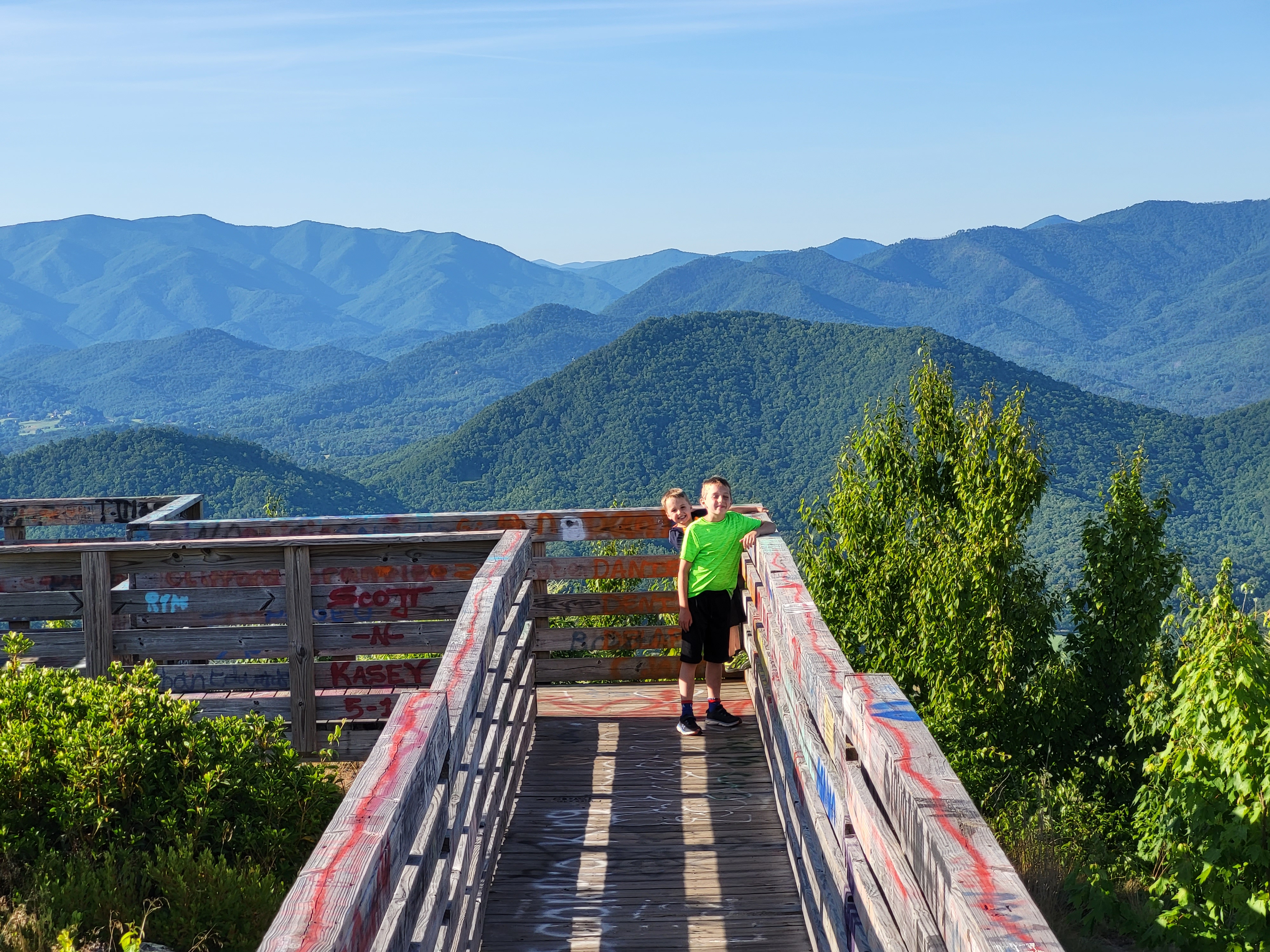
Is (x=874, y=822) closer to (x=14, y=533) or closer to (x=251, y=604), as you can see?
(x=251, y=604)

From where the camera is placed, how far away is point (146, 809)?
437 cm

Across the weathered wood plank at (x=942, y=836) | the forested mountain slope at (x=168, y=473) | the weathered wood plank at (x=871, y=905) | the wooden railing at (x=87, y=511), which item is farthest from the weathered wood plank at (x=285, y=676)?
the forested mountain slope at (x=168, y=473)

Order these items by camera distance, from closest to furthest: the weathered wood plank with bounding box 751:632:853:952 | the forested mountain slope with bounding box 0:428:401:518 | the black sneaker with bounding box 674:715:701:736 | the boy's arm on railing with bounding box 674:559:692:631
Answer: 1. the weathered wood plank with bounding box 751:632:853:952
2. the boy's arm on railing with bounding box 674:559:692:631
3. the black sneaker with bounding box 674:715:701:736
4. the forested mountain slope with bounding box 0:428:401:518

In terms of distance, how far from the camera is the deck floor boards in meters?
3.98

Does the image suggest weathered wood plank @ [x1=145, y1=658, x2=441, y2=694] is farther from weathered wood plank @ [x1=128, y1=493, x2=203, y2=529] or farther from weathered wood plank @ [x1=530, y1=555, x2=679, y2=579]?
weathered wood plank @ [x1=128, y1=493, x2=203, y2=529]

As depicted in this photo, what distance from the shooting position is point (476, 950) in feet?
12.3

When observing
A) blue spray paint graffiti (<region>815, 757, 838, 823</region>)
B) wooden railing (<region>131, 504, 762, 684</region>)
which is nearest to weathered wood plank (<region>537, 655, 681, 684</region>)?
wooden railing (<region>131, 504, 762, 684</region>)

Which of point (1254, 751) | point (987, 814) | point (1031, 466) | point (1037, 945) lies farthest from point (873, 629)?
point (1037, 945)

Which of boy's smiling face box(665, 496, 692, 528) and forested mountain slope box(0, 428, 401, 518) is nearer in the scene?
boy's smiling face box(665, 496, 692, 528)

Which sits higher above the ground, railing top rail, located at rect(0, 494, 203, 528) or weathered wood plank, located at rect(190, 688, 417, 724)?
railing top rail, located at rect(0, 494, 203, 528)

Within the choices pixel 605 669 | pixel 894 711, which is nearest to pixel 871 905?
pixel 894 711

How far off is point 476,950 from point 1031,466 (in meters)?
23.6

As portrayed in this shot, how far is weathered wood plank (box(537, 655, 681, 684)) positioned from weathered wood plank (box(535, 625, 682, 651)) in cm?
8

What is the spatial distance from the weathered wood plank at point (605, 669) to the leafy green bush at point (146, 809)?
2.32 m
